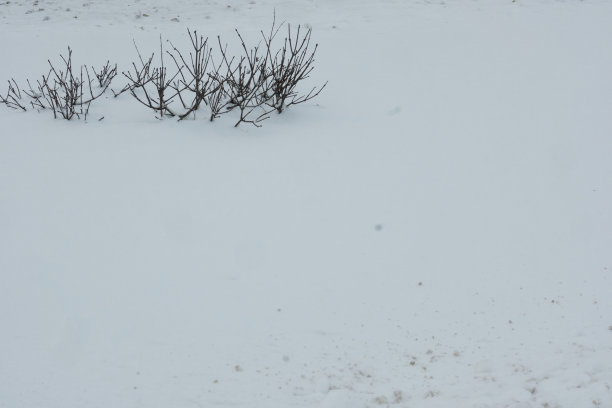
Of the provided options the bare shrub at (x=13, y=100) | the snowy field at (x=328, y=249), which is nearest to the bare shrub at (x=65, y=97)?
the bare shrub at (x=13, y=100)

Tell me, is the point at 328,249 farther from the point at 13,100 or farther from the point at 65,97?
the point at 13,100

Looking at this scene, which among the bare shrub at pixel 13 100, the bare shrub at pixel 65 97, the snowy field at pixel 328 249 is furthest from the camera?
the bare shrub at pixel 13 100

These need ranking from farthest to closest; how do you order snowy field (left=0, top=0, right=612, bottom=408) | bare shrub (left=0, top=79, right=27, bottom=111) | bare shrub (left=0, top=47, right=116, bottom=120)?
bare shrub (left=0, top=79, right=27, bottom=111) < bare shrub (left=0, top=47, right=116, bottom=120) < snowy field (left=0, top=0, right=612, bottom=408)

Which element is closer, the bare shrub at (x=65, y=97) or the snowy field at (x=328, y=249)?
the snowy field at (x=328, y=249)

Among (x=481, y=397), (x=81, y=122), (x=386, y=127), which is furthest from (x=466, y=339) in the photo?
(x=81, y=122)

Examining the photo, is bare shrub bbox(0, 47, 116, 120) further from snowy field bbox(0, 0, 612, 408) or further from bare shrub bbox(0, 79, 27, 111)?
snowy field bbox(0, 0, 612, 408)

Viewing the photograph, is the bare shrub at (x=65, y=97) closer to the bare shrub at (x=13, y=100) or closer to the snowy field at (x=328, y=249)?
the bare shrub at (x=13, y=100)

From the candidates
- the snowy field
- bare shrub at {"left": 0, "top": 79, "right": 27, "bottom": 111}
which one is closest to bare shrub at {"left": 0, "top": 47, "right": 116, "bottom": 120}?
bare shrub at {"left": 0, "top": 79, "right": 27, "bottom": 111}

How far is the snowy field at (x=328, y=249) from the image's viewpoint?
2092 millimetres

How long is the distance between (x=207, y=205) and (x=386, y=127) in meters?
1.69

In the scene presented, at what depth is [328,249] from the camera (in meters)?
2.80

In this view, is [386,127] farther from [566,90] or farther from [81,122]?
[81,122]

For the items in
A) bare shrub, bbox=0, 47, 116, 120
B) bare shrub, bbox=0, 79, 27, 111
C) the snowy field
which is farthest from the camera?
bare shrub, bbox=0, 79, 27, 111

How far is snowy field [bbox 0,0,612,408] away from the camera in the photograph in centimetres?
209
